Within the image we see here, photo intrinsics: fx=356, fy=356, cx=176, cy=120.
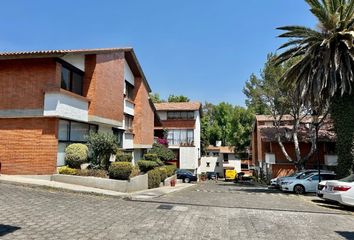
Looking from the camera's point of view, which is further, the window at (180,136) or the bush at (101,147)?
the window at (180,136)

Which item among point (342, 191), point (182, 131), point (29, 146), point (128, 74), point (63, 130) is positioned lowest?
point (342, 191)

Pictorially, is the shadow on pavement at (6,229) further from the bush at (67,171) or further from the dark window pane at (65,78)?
the dark window pane at (65,78)

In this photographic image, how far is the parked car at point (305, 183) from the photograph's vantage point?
79.1 feet

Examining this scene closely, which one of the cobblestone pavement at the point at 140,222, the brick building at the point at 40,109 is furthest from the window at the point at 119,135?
the cobblestone pavement at the point at 140,222

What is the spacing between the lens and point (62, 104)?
56.2ft

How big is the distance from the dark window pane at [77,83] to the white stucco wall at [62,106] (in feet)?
4.36

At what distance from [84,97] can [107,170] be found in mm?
4334

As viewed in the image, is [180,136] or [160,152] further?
[180,136]

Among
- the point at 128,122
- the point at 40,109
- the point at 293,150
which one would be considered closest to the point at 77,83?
the point at 40,109

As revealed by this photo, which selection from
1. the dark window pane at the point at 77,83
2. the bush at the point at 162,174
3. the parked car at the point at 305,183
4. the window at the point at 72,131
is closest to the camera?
the window at the point at 72,131

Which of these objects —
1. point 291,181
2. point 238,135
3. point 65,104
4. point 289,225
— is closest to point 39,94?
point 65,104

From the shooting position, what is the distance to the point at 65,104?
17.4 m

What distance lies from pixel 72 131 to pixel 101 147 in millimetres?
1841

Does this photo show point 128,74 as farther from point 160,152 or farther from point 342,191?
point 342,191
